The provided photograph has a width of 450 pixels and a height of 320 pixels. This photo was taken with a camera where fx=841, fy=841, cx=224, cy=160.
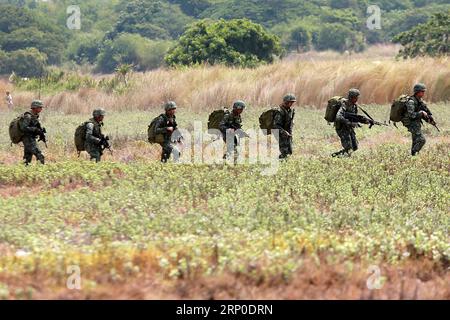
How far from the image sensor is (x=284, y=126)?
1527 cm

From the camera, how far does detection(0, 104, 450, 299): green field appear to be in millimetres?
7285

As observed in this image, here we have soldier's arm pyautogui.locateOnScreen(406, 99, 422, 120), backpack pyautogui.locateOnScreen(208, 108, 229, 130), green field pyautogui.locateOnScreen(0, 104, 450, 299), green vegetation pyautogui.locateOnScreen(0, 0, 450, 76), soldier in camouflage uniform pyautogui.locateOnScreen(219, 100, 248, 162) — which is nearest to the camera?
green field pyautogui.locateOnScreen(0, 104, 450, 299)

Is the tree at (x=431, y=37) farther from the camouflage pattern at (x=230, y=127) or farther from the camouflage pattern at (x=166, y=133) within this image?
the camouflage pattern at (x=166, y=133)

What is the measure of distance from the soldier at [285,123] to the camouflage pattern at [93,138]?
3.17 m

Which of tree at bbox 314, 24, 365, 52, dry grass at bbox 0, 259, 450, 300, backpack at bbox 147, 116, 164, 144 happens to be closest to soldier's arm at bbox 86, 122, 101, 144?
backpack at bbox 147, 116, 164, 144

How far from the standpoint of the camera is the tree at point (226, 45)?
43.6 m

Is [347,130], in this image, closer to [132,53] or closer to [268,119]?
[268,119]

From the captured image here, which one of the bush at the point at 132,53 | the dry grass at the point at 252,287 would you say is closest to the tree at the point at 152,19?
the bush at the point at 132,53

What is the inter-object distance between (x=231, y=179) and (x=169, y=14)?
7566 centimetres

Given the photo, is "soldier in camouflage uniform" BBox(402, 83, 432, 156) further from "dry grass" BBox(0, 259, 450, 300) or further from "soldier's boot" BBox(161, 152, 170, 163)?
"dry grass" BBox(0, 259, 450, 300)

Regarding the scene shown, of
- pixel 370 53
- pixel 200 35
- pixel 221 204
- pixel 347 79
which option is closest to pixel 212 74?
pixel 347 79

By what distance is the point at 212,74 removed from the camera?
30.9 m

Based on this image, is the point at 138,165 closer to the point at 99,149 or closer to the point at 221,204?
the point at 99,149

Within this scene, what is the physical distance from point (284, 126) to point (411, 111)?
2284 millimetres
